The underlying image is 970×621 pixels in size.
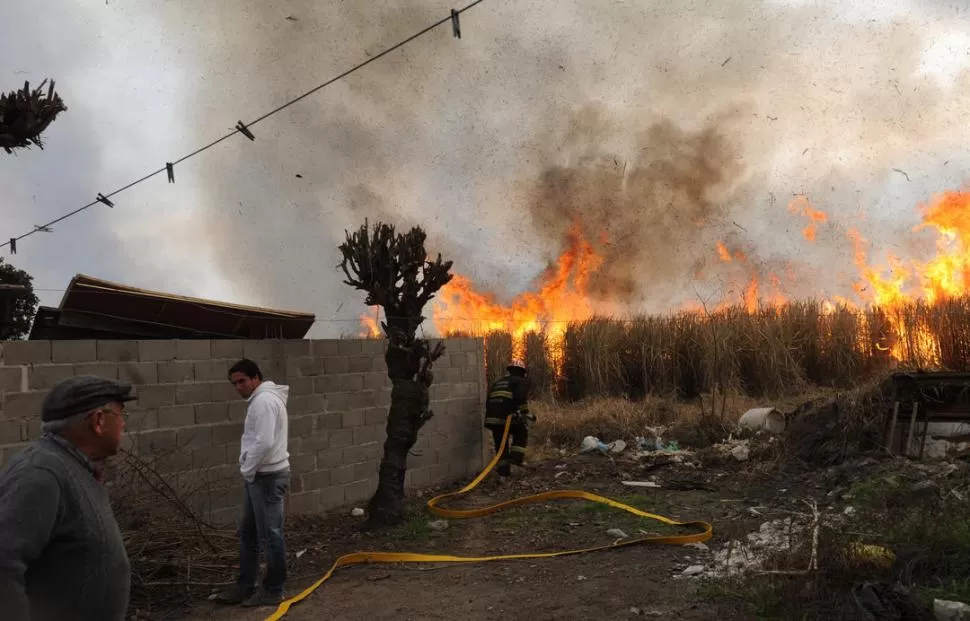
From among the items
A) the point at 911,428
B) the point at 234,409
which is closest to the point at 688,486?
the point at 911,428

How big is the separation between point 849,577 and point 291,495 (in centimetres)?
559

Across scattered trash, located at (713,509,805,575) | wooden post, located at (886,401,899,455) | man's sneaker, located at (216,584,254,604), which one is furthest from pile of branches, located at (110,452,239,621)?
wooden post, located at (886,401,899,455)

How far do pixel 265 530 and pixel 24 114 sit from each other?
6.63 meters

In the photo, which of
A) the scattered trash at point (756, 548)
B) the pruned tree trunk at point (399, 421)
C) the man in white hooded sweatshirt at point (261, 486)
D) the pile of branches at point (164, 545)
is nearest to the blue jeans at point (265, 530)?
the man in white hooded sweatshirt at point (261, 486)

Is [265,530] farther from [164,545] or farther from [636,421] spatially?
[636,421]

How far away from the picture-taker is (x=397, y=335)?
7.81 m

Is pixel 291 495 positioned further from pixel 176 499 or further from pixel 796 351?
pixel 796 351

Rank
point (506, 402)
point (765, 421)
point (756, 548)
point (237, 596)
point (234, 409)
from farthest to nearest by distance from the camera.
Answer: point (765, 421), point (506, 402), point (234, 409), point (756, 548), point (237, 596)

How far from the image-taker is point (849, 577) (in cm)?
433

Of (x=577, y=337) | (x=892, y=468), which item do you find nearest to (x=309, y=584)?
(x=892, y=468)

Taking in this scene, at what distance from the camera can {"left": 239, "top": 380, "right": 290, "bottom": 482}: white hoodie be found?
5.16 metres

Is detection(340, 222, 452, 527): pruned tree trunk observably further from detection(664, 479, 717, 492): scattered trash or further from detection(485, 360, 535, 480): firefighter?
detection(664, 479, 717, 492): scattered trash

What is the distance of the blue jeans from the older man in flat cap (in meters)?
3.07

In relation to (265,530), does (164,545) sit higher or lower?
lower
